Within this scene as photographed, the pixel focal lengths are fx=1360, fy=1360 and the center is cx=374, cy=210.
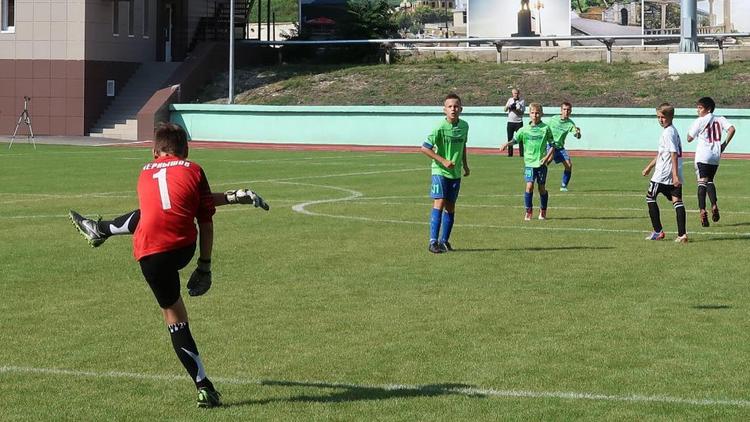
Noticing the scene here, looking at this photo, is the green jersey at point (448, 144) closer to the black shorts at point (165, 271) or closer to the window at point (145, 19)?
the black shorts at point (165, 271)

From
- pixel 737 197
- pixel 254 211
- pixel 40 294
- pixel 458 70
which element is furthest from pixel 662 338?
pixel 458 70

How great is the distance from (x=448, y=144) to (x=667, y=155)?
3033 mm

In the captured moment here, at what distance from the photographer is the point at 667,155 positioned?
17625 mm

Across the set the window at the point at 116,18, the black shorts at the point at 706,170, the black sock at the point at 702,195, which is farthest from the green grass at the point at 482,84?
the black sock at the point at 702,195

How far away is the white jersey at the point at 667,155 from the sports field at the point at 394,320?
0.86m

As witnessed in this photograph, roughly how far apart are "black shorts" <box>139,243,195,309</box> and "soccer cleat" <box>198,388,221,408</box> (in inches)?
23.0

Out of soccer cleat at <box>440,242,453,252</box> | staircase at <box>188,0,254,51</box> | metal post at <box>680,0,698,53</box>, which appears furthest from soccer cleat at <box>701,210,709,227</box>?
staircase at <box>188,0,254,51</box>

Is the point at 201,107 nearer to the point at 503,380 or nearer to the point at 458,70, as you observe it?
the point at 458,70

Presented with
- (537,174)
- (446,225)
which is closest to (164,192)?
(446,225)

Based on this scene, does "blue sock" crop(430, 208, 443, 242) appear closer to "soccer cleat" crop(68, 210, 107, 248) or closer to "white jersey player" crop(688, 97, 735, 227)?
"white jersey player" crop(688, 97, 735, 227)

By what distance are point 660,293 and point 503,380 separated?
4.30m

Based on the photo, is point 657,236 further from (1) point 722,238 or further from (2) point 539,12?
(2) point 539,12

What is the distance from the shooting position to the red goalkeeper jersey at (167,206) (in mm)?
8281

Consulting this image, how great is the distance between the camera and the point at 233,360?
978 cm
